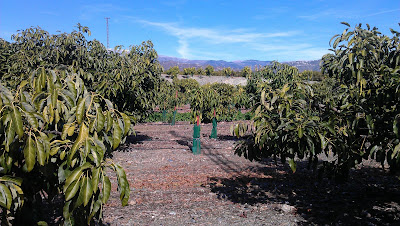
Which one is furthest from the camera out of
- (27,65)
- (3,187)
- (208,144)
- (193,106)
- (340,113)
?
(193,106)

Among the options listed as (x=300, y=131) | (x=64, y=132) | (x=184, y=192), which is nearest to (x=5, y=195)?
(x=64, y=132)

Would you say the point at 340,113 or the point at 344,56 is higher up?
the point at 344,56

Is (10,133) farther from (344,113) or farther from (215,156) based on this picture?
(215,156)

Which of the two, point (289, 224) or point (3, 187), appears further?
point (289, 224)

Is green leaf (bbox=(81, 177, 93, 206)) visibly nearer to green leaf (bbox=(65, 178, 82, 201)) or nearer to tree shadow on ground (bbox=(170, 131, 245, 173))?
green leaf (bbox=(65, 178, 82, 201))

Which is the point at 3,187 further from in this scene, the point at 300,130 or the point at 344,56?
the point at 344,56

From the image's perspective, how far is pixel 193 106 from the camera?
14.0 m

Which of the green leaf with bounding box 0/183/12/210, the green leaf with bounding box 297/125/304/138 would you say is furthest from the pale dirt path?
the green leaf with bounding box 0/183/12/210

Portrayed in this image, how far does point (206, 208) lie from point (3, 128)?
14.4ft

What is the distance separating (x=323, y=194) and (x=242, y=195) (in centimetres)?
177

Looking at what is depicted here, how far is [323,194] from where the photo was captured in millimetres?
6703

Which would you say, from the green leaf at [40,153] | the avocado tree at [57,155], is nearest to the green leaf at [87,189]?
the avocado tree at [57,155]

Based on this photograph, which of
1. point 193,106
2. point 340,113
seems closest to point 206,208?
point 340,113

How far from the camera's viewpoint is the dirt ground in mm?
5293
